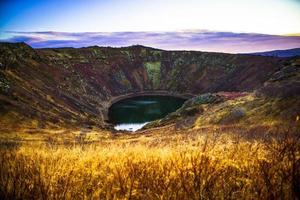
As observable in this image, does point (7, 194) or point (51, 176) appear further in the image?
point (51, 176)

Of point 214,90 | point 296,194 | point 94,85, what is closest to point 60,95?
point 94,85

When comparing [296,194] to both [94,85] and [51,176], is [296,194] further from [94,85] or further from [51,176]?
[94,85]

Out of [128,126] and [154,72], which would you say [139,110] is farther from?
[154,72]

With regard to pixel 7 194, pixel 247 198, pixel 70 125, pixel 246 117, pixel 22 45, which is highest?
pixel 22 45

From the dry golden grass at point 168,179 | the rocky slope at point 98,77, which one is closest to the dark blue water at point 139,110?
the rocky slope at point 98,77

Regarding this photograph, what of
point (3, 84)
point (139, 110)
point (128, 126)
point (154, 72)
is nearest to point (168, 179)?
point (3, 84)

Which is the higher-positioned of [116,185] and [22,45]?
[22,45]
